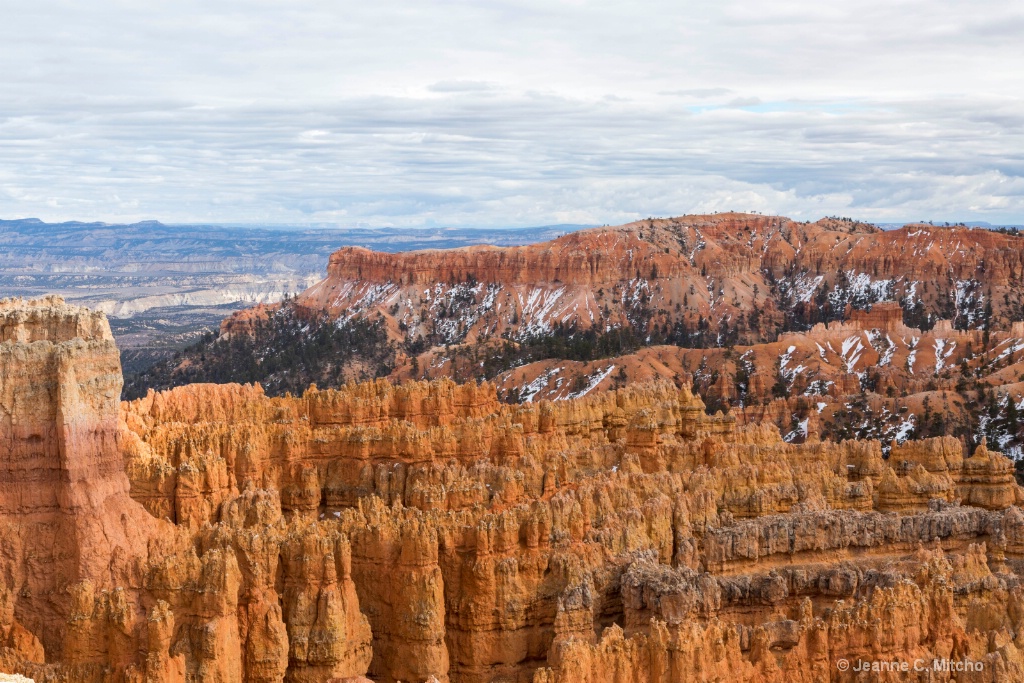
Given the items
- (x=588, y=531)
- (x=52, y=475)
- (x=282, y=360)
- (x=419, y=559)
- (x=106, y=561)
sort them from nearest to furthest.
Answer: (x=106, y=561) → (x=52, y=475) → (x=419, y=559) → (x=588, y=531) → (x=282, y=360)

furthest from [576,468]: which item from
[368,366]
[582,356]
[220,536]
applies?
[368,366]

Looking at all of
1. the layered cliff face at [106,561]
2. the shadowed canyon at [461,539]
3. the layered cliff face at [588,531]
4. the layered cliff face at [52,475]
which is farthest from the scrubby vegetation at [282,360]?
the layered cliff face at [52,475]

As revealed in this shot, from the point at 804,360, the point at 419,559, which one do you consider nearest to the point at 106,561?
the point at 419,559

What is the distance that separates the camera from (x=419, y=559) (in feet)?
122

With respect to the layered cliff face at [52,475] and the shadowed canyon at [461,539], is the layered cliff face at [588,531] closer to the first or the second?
the shadowed canyon at [461,539]

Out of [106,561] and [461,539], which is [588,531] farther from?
[106,561]

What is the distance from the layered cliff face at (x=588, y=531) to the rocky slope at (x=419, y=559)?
8cm

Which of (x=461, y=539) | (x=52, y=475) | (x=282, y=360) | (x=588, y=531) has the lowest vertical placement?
(x=282, y=360)

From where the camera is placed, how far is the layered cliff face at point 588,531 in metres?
37.1

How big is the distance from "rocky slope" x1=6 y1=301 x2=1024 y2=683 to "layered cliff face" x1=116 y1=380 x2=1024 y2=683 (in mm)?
84

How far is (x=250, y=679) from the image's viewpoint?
34219mm

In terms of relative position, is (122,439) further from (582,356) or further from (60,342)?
(582,356)

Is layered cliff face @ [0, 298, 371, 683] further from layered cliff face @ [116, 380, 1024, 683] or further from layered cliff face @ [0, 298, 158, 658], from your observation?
layered cliff face @ [116, 380, 1024, 683]

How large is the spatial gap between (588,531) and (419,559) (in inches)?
250
